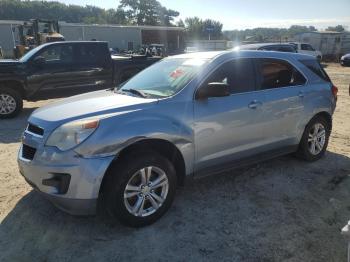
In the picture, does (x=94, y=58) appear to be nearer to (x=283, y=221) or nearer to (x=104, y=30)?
(x=283, y=221)

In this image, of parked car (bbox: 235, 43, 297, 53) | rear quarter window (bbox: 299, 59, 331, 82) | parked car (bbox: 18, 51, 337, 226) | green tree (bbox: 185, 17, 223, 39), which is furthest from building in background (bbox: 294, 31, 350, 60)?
green tree (bbox: 185, 17, 223, 39)

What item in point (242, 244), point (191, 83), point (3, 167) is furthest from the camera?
point (3, 167)

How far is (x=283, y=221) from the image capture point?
3.83 meters

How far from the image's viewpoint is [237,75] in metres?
4.46

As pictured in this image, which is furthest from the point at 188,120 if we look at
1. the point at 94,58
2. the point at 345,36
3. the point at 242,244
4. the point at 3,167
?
the point at 345,36

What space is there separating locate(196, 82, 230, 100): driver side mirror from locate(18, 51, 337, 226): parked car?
0.04 feet

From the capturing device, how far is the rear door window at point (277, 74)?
4703 mm

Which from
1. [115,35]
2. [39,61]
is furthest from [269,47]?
[115,35]

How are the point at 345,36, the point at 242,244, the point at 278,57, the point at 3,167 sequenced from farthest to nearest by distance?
the point at 345,36 → the point at 3,167 → the point at 278,57 → the point at 242,244

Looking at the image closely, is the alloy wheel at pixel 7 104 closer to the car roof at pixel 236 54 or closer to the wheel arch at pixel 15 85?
the wheel arch at pixel 15 85

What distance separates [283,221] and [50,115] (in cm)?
268

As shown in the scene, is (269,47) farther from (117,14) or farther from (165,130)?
(117,14)

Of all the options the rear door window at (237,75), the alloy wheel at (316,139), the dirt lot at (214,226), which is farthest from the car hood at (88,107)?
the alloy wheel at (316,139)

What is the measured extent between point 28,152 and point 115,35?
43410 millimetres
